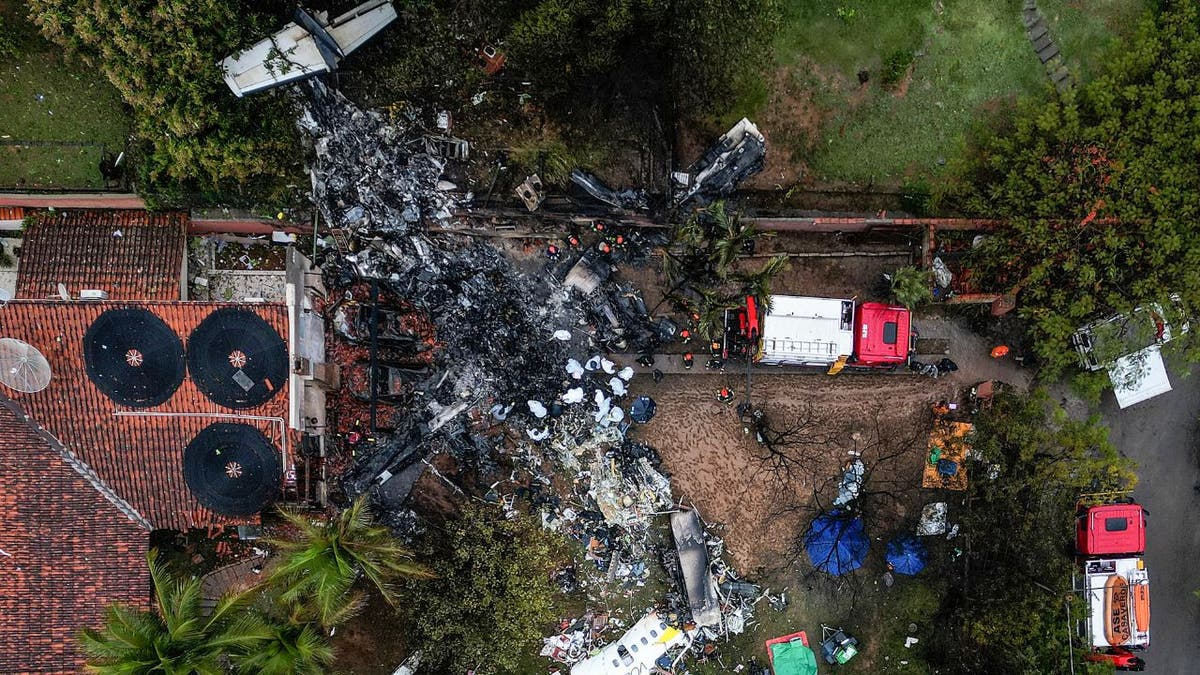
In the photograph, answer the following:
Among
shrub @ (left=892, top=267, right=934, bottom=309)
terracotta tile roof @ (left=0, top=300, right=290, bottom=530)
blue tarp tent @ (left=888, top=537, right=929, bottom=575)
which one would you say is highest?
shrub @ (left=892, top=267, right=934, bottom=309)

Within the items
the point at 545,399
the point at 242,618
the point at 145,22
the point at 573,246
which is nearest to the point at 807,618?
the point at 545,399

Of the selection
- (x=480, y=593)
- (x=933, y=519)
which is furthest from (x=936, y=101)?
(x=480, y=593)

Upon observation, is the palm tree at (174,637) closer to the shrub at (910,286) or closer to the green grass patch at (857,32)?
the shrub at (910,286)

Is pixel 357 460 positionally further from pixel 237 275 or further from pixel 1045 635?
pixel 1045 635

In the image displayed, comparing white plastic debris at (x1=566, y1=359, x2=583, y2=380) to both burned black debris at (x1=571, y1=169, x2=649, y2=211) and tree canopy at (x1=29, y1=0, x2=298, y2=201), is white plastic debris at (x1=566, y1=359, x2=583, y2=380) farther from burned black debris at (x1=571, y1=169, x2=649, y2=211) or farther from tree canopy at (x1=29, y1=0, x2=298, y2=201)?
tree canopy at (x1=29, y1=0, x2=298, y2=201)

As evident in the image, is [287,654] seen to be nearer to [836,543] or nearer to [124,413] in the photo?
[124,413]

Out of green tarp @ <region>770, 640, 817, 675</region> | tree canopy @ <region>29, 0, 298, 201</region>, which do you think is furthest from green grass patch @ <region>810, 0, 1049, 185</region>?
tree canopy @ <region>29, 0, 298, 201</region>
